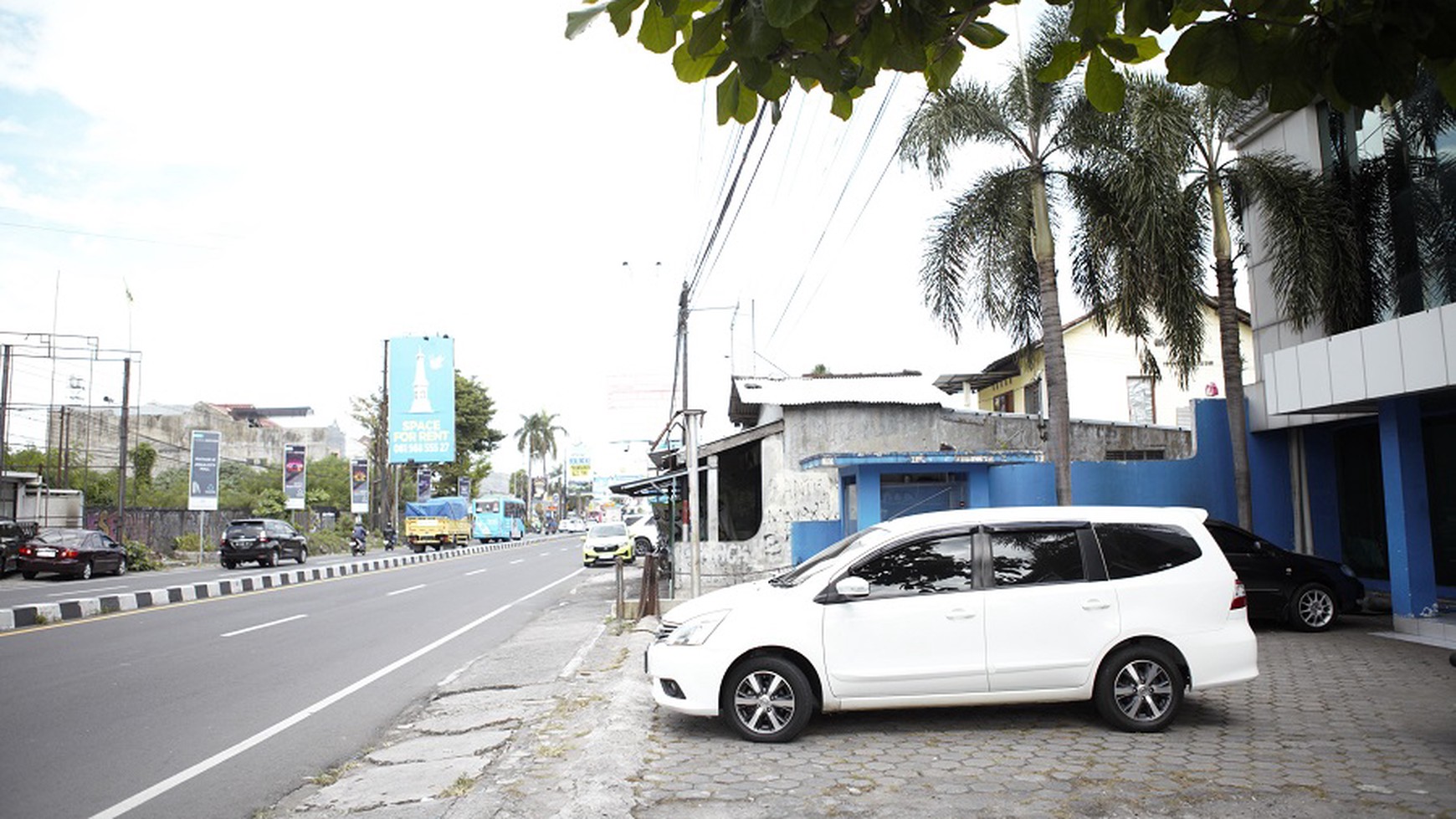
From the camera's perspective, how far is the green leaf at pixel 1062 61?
13.0ft

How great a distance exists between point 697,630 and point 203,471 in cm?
3221

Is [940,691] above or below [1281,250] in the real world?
below

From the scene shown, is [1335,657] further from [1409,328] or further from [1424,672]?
[1409,328]

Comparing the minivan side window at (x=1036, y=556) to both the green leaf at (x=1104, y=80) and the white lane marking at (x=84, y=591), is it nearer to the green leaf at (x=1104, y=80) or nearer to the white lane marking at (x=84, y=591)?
the green leaf at (x=1104, y=80)

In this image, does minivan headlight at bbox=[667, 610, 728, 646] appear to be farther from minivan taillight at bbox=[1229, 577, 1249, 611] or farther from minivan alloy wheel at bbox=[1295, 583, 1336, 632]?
minivan alloy wheel at bbox=[1295, 583, 1336, 632]

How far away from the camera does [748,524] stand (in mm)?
24547

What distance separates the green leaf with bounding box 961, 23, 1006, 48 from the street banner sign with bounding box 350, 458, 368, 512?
48.5m

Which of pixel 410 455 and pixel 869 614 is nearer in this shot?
pixel 869 614

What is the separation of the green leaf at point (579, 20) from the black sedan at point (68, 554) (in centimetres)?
2931

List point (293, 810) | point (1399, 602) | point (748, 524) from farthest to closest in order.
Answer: point (748, 524)
point (1399, 602)
point (293, 810)

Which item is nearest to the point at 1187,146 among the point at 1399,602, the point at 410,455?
the point at 1399,602

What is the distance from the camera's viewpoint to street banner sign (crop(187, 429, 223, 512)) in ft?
110

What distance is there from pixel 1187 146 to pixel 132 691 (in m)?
14.3

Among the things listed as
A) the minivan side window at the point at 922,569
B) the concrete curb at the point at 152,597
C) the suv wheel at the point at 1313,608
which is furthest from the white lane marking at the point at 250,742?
the suv wheel at the point at 1313,608
